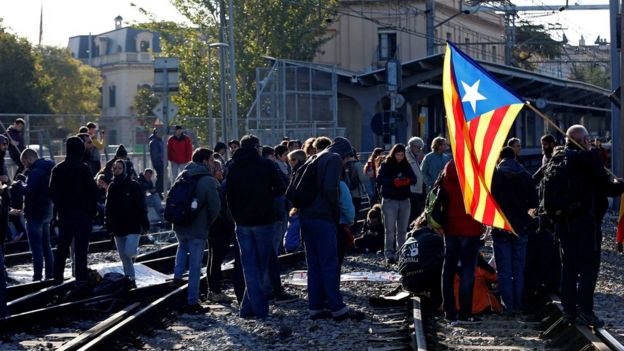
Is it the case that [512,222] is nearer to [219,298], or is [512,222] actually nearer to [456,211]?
[456,211]

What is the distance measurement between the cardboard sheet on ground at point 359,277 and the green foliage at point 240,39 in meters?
33.8

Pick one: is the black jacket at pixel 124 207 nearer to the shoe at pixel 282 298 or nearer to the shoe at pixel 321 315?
the shoe at pixel 282 298

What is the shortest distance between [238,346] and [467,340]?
2038 mm

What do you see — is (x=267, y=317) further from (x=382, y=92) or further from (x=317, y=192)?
(x=382, y=92)

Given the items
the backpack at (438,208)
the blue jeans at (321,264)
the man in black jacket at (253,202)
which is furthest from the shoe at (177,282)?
the backpack at (438,208)

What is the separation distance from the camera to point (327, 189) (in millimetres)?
12102

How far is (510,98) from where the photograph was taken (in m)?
10.5

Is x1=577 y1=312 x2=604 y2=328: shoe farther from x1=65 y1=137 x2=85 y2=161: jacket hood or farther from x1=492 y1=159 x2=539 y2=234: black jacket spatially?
x1=65 y1=137 x2=85 y2=161: jacket hood

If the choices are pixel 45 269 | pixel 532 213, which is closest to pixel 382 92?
pixel 45 269

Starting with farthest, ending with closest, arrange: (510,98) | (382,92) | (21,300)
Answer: (382,92) → (21,300) → (510,98)

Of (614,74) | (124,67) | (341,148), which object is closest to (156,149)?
(614,74)

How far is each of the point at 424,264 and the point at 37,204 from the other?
18.4 ft

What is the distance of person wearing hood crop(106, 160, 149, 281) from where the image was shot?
14.5 m

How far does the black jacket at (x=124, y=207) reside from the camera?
14.5 meters
